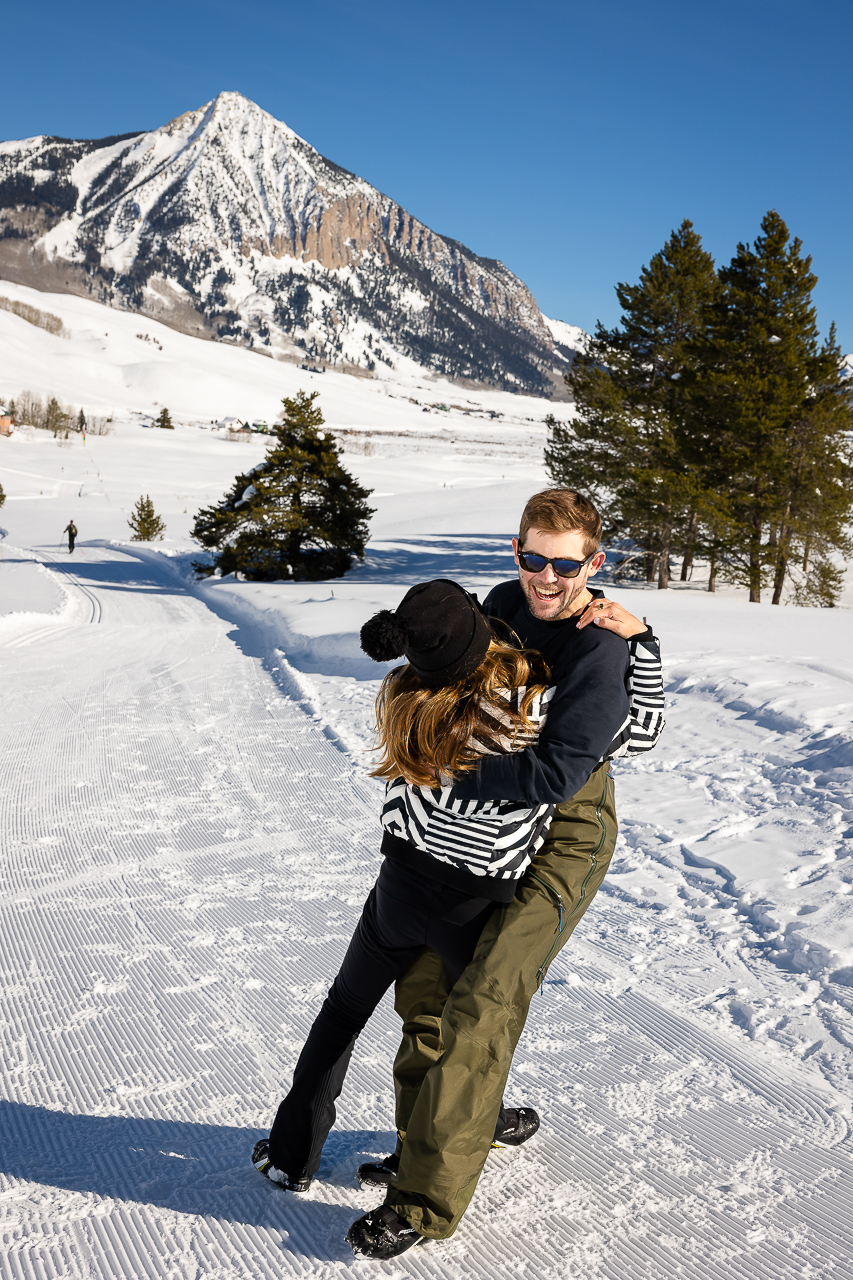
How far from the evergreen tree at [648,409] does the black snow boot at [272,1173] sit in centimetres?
1882

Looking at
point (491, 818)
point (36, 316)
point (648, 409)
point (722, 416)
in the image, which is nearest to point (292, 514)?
point (648, 409)

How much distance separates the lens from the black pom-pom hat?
5.58 feet

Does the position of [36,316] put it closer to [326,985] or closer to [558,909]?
[326,985]

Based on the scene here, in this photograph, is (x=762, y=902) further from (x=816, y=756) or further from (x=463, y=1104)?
(x=463, y=1104)

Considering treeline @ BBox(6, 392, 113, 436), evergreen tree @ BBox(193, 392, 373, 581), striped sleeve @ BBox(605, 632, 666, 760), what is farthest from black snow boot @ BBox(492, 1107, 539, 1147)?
treeline @ BBox(6, 392, 113, 436)

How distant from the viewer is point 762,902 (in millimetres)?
3938

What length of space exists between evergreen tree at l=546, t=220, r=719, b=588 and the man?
60.7 ft

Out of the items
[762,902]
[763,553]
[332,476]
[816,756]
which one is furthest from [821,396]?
[762,902]

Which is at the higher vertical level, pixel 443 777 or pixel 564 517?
pixel 564 517

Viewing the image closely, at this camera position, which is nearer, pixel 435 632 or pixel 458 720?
pixel 435 632

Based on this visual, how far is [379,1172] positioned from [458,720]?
4.23 feet

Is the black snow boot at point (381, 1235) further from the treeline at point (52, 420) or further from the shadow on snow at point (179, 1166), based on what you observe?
the treeline at point (52, 420)

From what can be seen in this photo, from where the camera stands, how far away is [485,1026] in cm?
185

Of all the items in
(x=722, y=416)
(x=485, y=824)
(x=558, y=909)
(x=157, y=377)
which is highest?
(x=157, y=377)
